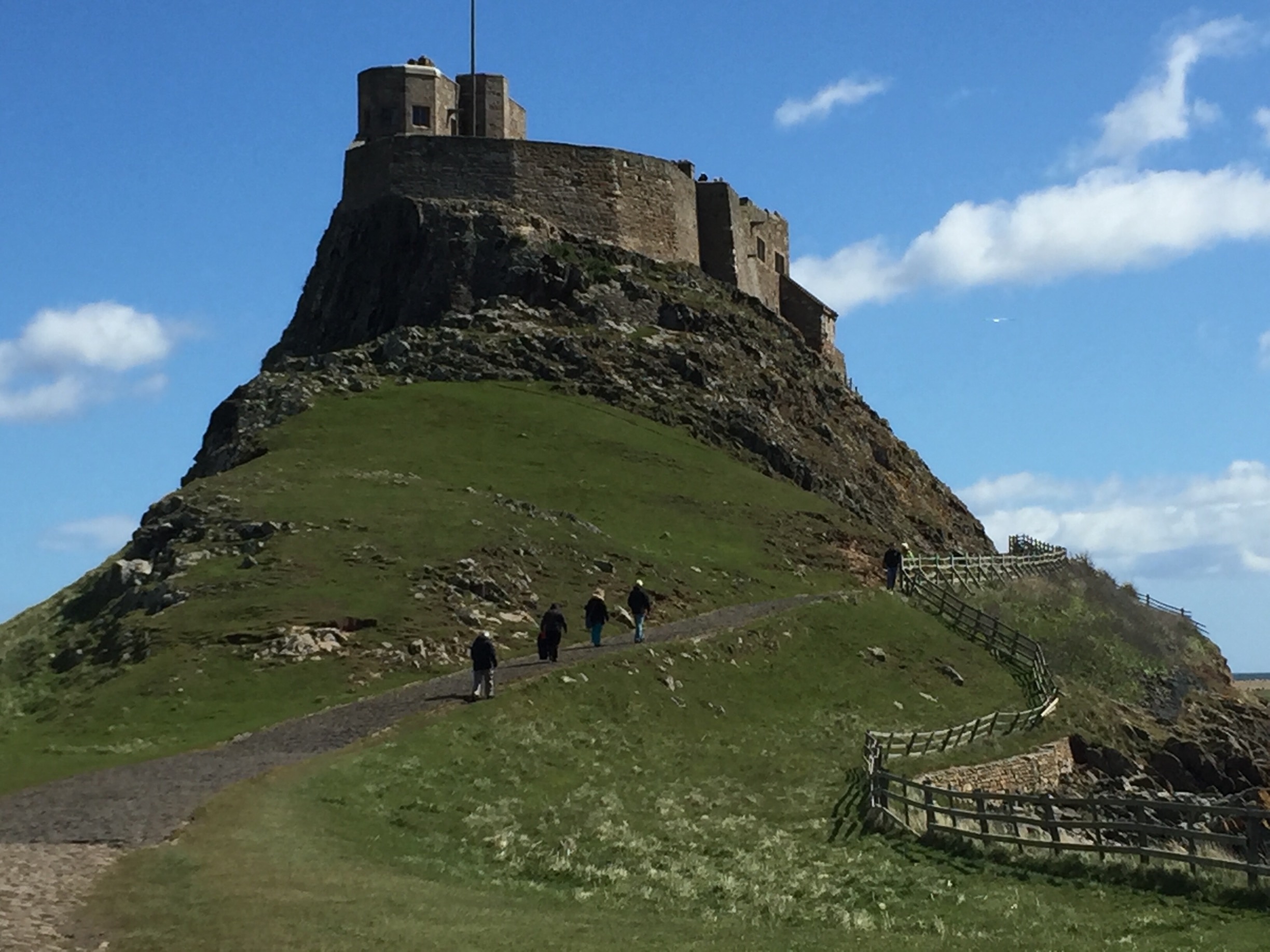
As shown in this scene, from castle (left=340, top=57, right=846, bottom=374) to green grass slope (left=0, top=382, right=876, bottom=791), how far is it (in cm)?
1664

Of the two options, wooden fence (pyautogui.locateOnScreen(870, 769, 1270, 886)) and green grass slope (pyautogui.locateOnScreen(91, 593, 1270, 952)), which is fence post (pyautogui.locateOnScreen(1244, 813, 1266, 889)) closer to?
wooden fence (pyautogui.locateOnScreen(870, 769, 1270, 886))

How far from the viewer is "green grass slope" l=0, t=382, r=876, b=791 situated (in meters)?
41.4

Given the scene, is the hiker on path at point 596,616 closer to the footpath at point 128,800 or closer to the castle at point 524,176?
the footpath at point 128,800

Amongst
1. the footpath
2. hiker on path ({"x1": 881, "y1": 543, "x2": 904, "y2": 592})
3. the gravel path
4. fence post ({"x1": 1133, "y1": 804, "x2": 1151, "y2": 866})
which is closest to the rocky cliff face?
hiker on path ({"x1": 881, "y1": 543, "x2": 904, "y2": 592})

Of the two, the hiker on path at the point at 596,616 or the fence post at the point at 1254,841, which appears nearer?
the fence post at the point at 1254,841

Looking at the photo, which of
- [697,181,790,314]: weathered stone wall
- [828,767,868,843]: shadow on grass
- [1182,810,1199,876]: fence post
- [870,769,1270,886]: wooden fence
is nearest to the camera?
[870,769,1270,886]: wooden fence

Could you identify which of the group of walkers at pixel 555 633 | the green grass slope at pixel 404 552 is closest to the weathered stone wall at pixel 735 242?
the green grass slope at pixel 404 552

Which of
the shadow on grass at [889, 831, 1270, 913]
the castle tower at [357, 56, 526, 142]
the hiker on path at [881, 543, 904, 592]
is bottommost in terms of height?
the shadow on grass at [889, 831, 1270, 913]

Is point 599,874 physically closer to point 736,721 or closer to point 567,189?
point 736,721

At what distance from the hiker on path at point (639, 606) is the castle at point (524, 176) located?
1745 inches

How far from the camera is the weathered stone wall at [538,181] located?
88000 mm

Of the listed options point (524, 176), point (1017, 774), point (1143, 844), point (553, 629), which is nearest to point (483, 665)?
point (553, 629)

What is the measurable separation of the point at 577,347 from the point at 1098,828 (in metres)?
56.4

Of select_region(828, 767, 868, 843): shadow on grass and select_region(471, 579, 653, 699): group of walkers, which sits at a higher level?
select_region(471, 579, 653, 699): group of walkers
